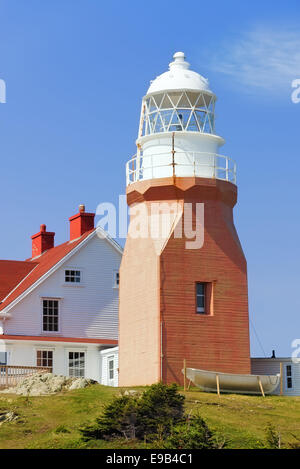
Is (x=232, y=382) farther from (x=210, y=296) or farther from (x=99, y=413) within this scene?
(x=99, y=413)

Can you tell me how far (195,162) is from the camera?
43.2 metres

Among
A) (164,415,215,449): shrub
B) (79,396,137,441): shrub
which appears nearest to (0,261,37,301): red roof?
(79,396,137,441): shrub

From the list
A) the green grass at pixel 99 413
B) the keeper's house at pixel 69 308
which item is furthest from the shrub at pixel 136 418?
the keeper's house at pixel 69 308

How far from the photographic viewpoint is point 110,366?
4994 cm

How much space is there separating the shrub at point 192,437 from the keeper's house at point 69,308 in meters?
17.7

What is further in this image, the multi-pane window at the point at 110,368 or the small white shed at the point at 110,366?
the multi-pane window at the point at 110,368

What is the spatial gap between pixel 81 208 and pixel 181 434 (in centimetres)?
2601

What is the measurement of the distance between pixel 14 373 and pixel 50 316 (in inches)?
302

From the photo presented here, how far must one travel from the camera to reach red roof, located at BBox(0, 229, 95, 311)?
53312 millimetres

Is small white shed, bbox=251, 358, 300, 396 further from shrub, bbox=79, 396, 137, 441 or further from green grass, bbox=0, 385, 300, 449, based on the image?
shrub, bbox=79, 396, 137, 441

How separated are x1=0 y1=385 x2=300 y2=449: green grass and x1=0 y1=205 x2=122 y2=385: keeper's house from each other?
1101 centimetres

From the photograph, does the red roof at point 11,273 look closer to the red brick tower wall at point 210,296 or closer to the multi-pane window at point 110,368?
the multi-pane window at point 110,368

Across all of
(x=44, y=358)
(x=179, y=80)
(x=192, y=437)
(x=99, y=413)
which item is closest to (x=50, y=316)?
(x=44, y=358)

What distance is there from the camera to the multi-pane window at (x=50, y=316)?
52.5 metres
